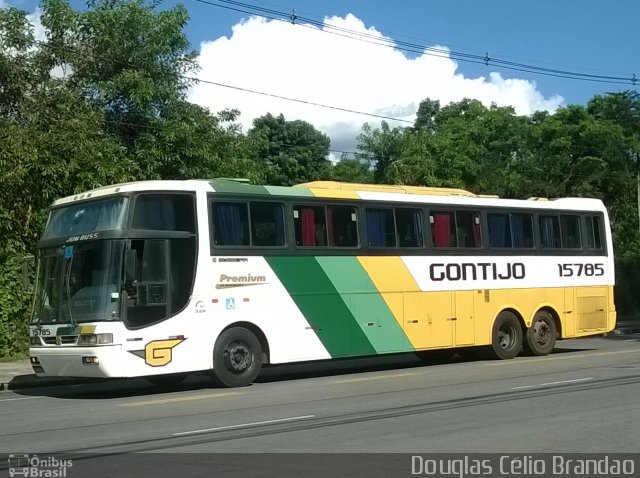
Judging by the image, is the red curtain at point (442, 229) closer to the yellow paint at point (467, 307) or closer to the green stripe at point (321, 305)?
the yellow paint at point (467, 307)

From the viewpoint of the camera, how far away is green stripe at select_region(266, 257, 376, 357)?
56.2 ft

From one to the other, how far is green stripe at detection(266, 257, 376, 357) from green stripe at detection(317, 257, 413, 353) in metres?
0.13

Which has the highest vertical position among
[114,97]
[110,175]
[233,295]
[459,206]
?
[114,97]

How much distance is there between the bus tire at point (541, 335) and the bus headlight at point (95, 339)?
34.6 feet

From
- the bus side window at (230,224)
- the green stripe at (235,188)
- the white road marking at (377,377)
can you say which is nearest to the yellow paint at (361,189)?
the green stripe at (235,188)

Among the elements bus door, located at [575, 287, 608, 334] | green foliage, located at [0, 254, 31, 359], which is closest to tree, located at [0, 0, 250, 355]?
green foliage, located at [0, 254, 31, 359]

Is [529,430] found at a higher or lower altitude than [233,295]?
lower

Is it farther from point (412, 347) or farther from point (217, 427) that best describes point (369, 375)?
point (217, 427)

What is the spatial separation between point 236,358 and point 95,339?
8.67 ft

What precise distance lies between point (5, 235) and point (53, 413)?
1076 centimetres

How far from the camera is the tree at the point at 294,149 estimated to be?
61250mm

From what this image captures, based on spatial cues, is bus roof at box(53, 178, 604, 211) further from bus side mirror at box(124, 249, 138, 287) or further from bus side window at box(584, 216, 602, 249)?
bus side mirror at box(124, 249, 138, 287)

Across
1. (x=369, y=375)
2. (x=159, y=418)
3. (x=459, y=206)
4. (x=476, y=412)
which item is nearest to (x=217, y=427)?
(x=159, y=418)

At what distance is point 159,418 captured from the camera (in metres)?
12.3
